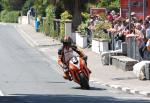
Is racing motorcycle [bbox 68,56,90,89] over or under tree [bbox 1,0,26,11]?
over

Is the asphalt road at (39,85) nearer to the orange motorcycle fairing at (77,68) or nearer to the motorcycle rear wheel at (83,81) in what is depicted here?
the motorcycle rear wheel at (83,81)

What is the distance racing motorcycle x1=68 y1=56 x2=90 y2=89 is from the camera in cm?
2088

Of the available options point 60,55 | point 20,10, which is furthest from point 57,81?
point 20,10

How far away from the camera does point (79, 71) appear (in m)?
20.9

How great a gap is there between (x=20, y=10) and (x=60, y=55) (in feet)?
206

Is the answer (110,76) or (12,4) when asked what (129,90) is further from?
(12,4)

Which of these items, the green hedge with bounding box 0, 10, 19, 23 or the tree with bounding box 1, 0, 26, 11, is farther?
the tree with bounding box 1, 0, 26, 11

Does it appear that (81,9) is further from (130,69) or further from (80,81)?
(80,81)

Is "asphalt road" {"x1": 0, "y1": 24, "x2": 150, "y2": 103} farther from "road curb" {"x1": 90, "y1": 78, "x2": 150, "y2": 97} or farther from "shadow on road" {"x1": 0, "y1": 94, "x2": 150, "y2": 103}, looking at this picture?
"road curb" {"x1": 90, "y1": 78, "x2": 150, "y2": 97}

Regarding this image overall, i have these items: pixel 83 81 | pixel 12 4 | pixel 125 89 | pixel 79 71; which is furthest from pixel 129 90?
pixel 12 4

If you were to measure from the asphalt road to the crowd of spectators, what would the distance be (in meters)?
3.28

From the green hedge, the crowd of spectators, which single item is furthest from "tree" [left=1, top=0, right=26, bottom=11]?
the crowd of spectators

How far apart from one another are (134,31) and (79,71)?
840 cm

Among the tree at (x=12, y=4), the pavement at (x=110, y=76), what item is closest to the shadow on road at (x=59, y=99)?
the pavement at (x=110, y=76)
